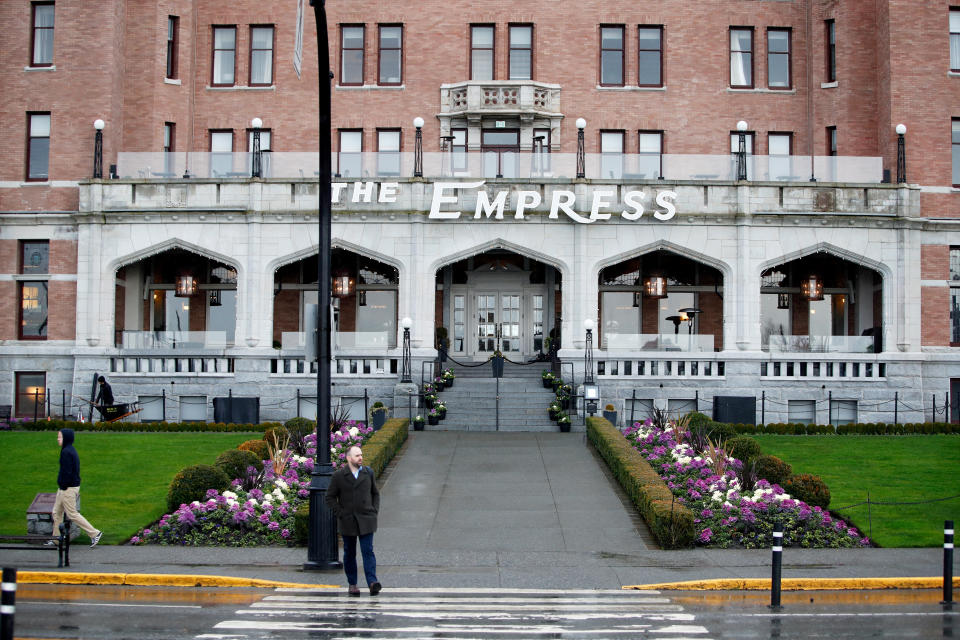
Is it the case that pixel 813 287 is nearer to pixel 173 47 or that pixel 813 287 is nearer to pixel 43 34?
pixel 173 47

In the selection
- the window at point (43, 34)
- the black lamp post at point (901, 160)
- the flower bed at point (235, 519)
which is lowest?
the flower bed at point (235, 519)

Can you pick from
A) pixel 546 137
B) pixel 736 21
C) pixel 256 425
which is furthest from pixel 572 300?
pixel 736 21

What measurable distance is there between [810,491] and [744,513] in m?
1.84

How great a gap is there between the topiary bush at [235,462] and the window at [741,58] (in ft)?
82.6

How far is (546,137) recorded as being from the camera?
121 feet

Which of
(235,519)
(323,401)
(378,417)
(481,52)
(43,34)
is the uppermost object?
(481,52)

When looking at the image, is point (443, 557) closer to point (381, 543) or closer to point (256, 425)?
point (381, 543)

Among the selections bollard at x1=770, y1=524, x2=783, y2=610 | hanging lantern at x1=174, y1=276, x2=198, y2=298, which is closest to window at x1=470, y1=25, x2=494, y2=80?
hanging lantern at x1=174, y1=276, x2=198, y2=298

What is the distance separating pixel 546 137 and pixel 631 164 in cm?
473

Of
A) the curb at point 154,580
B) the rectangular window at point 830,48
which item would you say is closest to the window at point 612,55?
the rectangular window at point 830,48

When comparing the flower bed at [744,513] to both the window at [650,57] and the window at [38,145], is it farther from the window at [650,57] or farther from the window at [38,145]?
the window at [38,145]

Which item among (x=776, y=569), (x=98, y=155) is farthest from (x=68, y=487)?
(x=98, y=155)

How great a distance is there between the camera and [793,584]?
44.6ft

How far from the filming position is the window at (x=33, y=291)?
3428cm
